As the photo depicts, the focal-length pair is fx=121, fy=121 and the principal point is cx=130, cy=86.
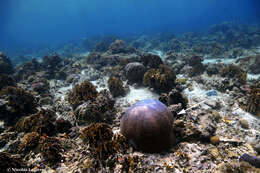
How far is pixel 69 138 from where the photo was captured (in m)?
4.76

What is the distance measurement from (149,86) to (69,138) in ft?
19.3

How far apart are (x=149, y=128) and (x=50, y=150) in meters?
3.13

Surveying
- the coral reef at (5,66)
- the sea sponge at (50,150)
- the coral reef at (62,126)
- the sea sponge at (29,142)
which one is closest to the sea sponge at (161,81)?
the coral reef at (62,126)

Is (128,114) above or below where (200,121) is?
above

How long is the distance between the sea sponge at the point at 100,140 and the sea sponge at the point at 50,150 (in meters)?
0.84

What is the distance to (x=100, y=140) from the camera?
381cm

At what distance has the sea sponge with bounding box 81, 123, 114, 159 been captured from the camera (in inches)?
138

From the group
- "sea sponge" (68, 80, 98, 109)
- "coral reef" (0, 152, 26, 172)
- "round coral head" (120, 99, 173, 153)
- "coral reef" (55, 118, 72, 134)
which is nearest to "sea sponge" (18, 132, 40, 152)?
"coral reef" (0, 152, 26, 172)

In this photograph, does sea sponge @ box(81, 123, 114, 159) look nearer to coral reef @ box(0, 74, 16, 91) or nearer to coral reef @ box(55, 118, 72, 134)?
coral reef @ box(55, 118, 72, 134)

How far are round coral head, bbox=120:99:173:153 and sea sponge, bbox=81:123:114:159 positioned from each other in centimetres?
59

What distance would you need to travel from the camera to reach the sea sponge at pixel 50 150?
3618mm

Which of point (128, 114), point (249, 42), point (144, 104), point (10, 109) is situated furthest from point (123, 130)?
point (249, 42)

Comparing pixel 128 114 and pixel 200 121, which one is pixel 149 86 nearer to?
pixel 200 121

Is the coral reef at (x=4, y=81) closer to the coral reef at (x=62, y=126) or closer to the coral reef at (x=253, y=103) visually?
the coral reef at (x=62, y=126)
